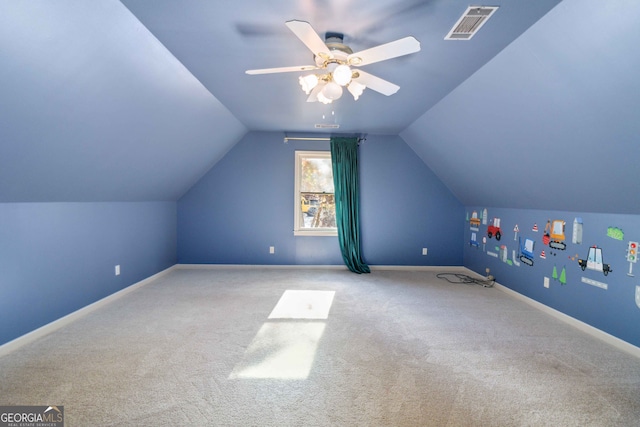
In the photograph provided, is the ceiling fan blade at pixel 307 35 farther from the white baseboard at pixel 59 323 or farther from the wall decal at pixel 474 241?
the wall decal at pixel 474 241

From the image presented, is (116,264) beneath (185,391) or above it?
above

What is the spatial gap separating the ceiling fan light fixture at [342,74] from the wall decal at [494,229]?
134 inches

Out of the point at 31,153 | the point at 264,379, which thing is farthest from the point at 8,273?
the point at 264,379

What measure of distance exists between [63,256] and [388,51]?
3.28 metres

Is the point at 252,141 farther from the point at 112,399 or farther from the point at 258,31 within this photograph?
the point at 112,399

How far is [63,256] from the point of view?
9.00 feet

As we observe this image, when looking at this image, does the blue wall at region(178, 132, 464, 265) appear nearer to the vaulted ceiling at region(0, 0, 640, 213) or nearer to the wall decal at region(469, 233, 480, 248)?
the wall decal at region(469, 233, 480, 248)

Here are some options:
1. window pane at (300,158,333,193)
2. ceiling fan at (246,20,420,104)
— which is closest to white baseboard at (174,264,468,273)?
window pane at (300,158,333,193)

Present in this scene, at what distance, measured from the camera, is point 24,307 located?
2.35 metres

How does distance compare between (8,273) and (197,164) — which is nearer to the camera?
(8,273)

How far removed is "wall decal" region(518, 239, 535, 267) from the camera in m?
3.48

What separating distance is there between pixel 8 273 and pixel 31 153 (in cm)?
99

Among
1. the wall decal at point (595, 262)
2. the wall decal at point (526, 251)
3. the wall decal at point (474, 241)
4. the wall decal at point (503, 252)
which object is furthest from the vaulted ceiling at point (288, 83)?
the wall decal at point (474, 241)

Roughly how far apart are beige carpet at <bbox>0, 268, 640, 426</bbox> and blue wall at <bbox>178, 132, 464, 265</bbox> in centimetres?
157
